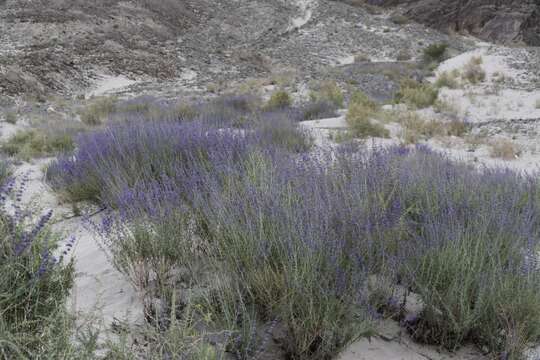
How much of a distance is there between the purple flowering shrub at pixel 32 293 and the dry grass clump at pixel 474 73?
42.0 ft

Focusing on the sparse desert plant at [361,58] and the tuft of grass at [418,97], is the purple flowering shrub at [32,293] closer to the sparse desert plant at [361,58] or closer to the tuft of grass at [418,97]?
the tuft of grass at [418,97]

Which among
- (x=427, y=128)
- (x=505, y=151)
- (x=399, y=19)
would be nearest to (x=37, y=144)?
(x=427, y=128)

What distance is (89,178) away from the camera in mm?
3699

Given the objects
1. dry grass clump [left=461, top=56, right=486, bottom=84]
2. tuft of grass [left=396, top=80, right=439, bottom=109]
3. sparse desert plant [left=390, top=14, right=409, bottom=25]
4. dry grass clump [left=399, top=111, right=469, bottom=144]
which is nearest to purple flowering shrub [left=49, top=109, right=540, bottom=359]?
dry grass clump [left=399, top=111, right=469, bottom=144]

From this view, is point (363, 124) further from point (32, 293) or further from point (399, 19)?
point (399, 19)

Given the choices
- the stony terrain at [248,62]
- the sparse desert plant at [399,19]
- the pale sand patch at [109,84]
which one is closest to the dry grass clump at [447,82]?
the stony terrain at [248,62]

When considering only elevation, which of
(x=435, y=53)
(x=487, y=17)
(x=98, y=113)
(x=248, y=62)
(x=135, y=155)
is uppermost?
(x=487, y=17)

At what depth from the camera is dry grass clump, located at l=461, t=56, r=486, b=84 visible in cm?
1227

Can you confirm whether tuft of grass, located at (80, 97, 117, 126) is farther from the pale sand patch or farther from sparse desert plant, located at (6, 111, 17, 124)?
the pale sand patch

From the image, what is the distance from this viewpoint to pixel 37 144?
5.98 m

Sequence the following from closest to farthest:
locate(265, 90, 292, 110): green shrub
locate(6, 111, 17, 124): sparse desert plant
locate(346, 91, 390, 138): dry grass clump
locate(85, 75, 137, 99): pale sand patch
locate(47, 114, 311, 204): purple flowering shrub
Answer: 1. locate(47, 114, 311, 204): purple flowering shrub
2. locate(346, 91, 390, 138): dry grass clump
3. locate(6, 111, 17, 124): sparse desert plant
4. locate(265, 90, 292, 110): green shrub
5. locate(85, 75, 137, 99): pale sand patch

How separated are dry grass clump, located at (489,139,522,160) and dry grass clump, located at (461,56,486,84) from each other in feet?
21.5

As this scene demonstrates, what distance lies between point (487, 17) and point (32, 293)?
113ft

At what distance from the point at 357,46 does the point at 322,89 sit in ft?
50.6
